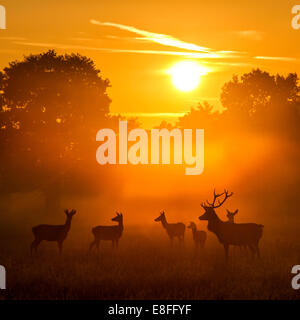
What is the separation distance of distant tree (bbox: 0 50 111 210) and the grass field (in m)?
14.6

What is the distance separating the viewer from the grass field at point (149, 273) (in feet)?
51.4

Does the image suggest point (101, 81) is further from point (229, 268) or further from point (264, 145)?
point (229, 268)

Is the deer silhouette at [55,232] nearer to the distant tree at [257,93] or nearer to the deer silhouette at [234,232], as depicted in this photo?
the deer silhouette at [234,232]

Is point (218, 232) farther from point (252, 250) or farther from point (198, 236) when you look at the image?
point (198, 236)

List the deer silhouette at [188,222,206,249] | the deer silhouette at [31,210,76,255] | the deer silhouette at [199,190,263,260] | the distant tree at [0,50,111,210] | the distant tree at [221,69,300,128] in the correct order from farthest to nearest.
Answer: the distant tree at [221,69,300,128]
the distant tree at [0,50,111,210]
the deer silhouette at [188,222,206,249]
the deer silhouette at [31,210,76,255]
the deer silhouette at [199,190,263,260]

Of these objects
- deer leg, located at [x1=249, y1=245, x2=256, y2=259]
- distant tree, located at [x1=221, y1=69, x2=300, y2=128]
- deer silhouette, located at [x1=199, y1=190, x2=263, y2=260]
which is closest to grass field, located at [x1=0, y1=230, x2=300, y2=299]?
deer leg, located at [x1=249, y1=245, x2=256, y2=259]

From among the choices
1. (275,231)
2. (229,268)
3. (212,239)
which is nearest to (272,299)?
(229,268)

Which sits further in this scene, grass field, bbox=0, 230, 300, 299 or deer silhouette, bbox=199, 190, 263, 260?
deer silhouette, bbox=199, 190, 263, 260

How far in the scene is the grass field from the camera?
15.7 metres

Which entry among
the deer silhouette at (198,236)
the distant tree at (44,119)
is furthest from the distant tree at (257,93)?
the deer silhouette at (198,236)

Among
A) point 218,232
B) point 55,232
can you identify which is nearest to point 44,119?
point 55,232

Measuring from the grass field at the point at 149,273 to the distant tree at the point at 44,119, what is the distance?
14.6 metres

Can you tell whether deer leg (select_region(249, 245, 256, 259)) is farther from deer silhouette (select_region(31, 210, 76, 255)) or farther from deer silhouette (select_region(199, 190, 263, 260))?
deer silhouette (select_region(31, 210, 76, 255))

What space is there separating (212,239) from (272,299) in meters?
10.6
